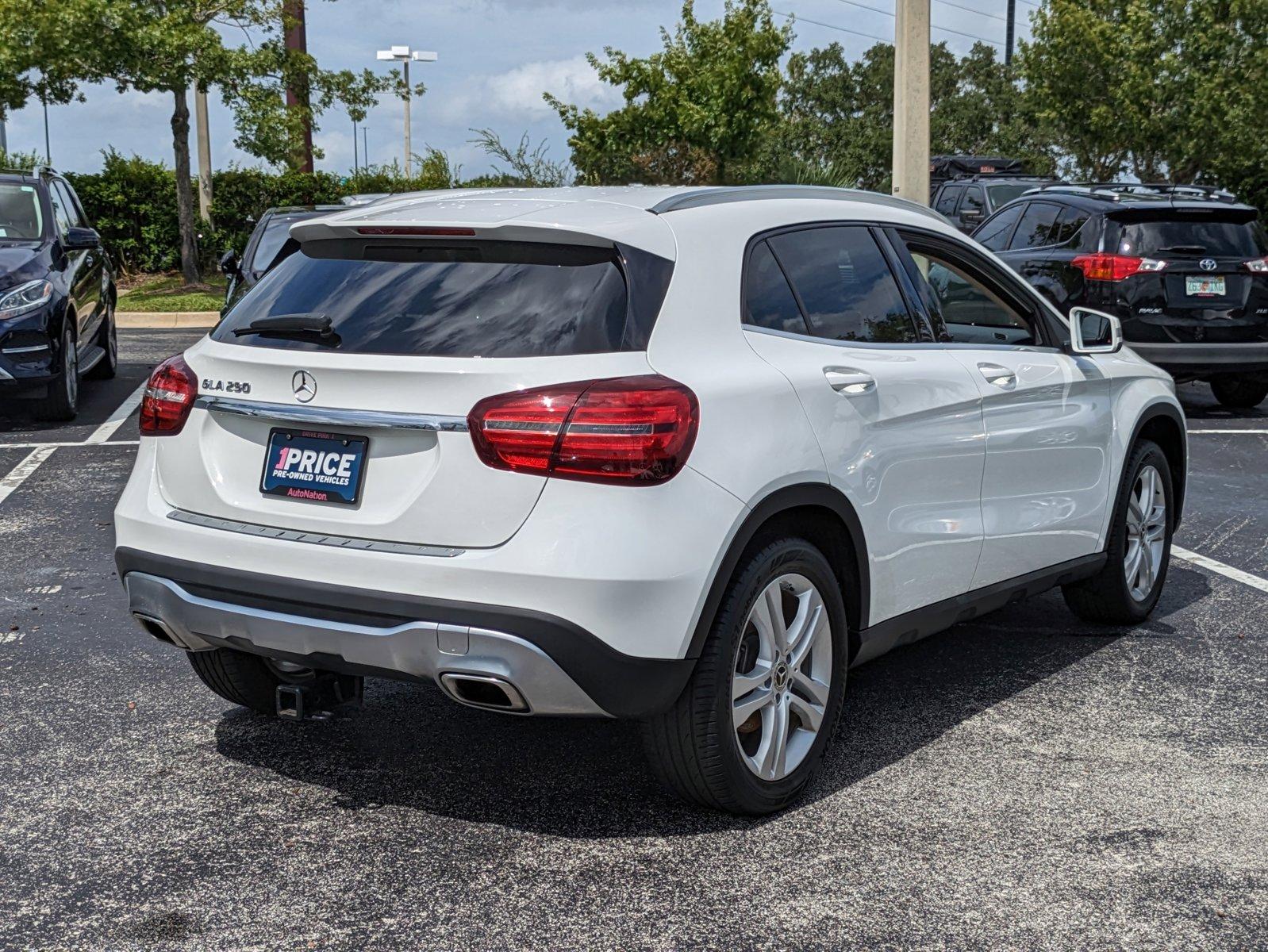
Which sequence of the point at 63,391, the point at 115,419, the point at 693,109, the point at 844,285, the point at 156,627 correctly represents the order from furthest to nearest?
the point at 693,109 → the point at 115,419 → the point at 63,391 → the point at 844,285 → the point at 156,627

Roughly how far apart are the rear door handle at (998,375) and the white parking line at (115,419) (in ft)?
22.3

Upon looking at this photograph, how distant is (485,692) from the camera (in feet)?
12.3

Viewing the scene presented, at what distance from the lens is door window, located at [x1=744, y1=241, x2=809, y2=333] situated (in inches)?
167

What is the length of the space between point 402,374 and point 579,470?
521mm

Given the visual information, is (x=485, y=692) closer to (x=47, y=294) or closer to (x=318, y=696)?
(x=318, y=696)

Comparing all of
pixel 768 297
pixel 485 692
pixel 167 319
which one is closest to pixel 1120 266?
pixel 768 297

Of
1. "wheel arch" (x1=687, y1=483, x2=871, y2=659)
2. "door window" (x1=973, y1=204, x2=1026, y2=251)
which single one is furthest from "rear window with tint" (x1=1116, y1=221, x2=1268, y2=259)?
"wheel arch" (x1=687, y1=483, x2=871, y2=659)

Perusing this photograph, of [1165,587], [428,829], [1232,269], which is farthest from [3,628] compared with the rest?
[1232,269]

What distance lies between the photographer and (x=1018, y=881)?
12.4ft

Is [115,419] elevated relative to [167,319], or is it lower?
lower

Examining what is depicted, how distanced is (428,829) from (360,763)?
1.94 ft

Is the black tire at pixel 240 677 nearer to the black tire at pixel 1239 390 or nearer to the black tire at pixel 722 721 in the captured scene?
the black tire at pixel 722 721

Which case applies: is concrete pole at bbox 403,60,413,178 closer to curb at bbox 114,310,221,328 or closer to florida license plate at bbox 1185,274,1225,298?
curb at bbox 114,310,221,328

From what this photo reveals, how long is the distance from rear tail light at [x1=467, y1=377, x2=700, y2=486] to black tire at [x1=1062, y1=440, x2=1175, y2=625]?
2.89 meters
